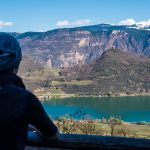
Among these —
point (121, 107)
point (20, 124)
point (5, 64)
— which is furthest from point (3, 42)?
point (121, 107)

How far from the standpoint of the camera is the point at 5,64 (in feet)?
7.13

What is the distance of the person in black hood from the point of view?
2152 millimetres

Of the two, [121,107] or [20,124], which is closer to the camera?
[20,124]

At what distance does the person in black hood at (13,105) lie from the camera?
7.06 feet

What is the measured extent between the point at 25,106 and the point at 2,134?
0.19 metres

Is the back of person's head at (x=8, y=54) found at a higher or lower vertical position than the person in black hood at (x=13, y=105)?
higher

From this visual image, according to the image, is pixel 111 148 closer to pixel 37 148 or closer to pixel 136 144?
pixel 136 144

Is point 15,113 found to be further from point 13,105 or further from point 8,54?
point 8,54

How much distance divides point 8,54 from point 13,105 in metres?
0.27

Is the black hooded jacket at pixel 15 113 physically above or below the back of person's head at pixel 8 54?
below

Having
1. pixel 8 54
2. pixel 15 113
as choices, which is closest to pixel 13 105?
pixel 15 113

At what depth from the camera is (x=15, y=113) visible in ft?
7.13

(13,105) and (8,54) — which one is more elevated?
(8,54)

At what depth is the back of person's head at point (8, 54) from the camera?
2174 mm
